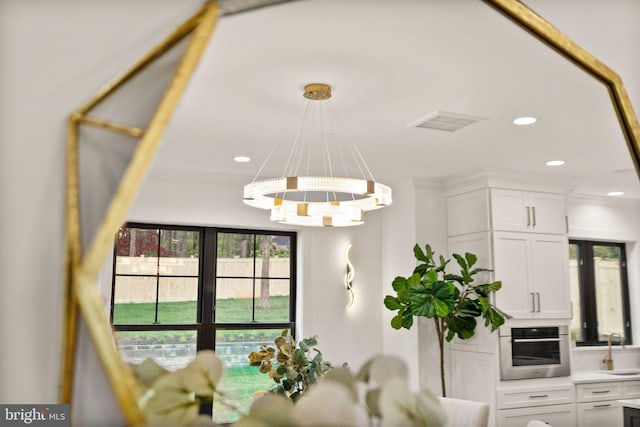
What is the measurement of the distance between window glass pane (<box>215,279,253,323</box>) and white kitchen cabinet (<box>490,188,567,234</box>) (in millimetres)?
848

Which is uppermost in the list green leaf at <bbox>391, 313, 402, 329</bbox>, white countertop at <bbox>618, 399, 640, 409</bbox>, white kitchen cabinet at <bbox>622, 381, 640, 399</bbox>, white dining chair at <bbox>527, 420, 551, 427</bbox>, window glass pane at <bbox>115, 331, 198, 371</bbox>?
window glass pane at <bbox>115, 331, 198, 371</bbox>

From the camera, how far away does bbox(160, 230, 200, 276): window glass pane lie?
64 centimetres

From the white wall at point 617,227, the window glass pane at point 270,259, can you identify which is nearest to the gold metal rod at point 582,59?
the white wall at point 617,227

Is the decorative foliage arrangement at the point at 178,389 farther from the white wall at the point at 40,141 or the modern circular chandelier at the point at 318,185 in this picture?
the modern circular chandelier at the point at 318,185

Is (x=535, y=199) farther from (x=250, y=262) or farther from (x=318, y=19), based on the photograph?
(x=250, y=262)

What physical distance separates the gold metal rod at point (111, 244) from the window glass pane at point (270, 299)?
18cm

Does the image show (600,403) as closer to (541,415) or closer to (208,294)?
(541,415)

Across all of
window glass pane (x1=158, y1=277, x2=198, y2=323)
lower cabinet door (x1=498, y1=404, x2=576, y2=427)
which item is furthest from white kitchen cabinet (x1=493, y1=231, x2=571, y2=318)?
window glass pane (x1=158, y1=277, x2=198, y2=323)

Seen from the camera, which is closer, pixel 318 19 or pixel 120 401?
Result: pixel 120 401

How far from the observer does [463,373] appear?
391 cm

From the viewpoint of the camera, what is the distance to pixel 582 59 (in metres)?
1.03

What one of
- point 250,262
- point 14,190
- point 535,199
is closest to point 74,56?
point 14,190

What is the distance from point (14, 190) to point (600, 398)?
65.3 inches

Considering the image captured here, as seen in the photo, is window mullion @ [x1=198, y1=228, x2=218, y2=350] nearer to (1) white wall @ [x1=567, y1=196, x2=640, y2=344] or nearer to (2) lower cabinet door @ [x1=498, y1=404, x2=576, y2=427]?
(1) white wall @ [x1=567, y1=196, x2=640, y2=344]
